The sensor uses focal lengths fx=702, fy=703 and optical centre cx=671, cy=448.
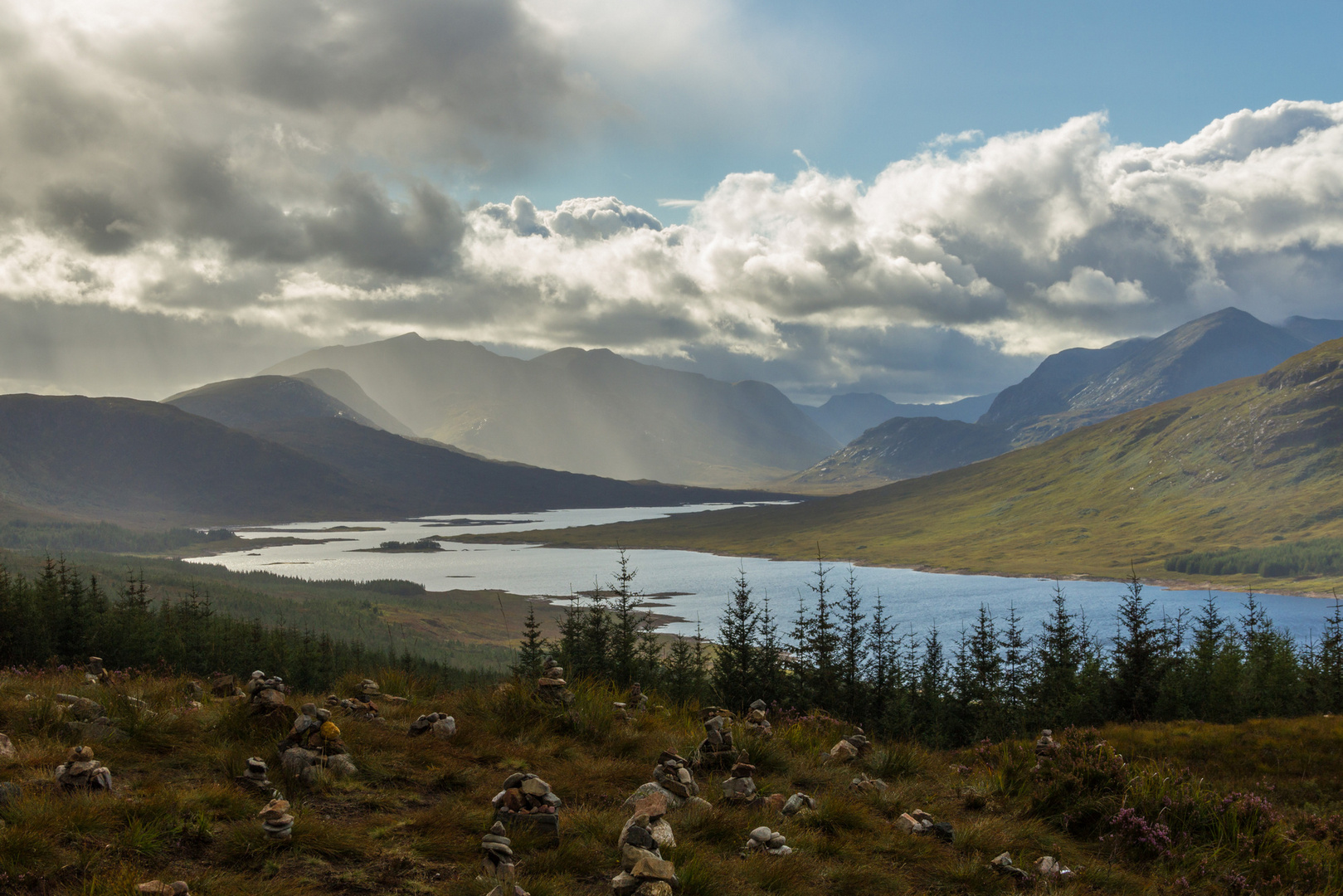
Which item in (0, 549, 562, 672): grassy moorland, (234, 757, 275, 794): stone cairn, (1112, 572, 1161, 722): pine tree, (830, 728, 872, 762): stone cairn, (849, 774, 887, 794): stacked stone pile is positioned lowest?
(0, 549, 562, 672): grassy moorland

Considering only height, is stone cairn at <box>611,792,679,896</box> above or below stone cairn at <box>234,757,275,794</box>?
below

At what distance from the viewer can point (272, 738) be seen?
1035 centimetres

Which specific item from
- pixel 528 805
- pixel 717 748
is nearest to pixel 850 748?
pixel 717 748

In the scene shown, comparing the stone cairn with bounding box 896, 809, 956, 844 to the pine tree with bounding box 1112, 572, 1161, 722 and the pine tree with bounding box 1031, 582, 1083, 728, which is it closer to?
the pine tree with bounding box 1031, 582, 1083, 728

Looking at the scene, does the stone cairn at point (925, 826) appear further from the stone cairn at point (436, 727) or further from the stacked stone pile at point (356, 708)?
the stacked stone pile at point (356, 708)

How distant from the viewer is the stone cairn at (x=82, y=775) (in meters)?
8.02

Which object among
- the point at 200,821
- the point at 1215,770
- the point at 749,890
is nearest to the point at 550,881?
the point at 749,890

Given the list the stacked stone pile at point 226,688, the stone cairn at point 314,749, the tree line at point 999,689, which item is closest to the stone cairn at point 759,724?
the stone cairn at point 314,749

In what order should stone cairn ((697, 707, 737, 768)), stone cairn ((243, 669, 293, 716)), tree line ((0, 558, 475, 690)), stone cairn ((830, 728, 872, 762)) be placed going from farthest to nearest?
tree line ((0, 558, 475, 690)), stone cairn ((830, 728, 872, 762)), stone cairn ((697, 707, 737, 768)), stone cairn ((243, 669, 293, 716))

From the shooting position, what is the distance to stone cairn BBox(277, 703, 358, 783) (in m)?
9.42

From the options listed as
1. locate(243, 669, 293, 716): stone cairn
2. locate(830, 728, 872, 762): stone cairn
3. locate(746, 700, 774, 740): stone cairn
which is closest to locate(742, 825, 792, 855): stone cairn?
locate(746, 700, 774, 740): stone cairn

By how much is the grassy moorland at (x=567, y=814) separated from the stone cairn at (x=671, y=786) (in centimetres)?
28

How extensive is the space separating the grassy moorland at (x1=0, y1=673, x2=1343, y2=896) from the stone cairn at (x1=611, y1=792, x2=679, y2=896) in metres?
0.26

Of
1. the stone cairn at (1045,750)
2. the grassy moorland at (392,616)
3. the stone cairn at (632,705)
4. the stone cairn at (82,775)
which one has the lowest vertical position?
the grassy moorland at (392,616)
